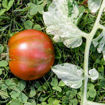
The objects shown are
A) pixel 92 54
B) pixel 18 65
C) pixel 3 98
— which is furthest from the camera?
pixel 92 54

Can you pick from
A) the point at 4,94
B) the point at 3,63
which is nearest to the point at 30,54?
the point at 3,63

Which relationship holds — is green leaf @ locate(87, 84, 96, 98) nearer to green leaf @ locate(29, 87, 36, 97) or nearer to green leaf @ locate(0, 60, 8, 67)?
green leaf @ locate(29, 87, 36, 97)

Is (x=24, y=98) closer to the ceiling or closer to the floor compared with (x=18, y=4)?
closer to the floor

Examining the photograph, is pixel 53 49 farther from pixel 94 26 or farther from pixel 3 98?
pixel 3 98

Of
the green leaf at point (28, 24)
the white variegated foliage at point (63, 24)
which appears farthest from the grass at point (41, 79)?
the white variegated foliage at point (63, 24)

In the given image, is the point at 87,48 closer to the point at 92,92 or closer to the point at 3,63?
the point at 92,92

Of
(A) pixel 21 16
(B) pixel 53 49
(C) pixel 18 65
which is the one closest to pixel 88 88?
(B) pixel 53 49
